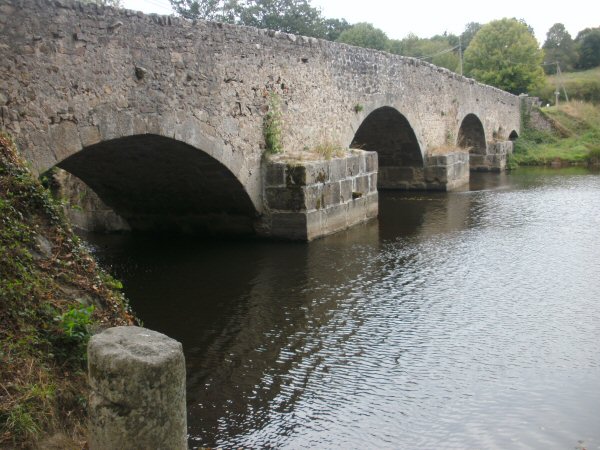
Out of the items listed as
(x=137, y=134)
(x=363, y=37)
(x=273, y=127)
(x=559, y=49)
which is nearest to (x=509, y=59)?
(x=363, y=37)

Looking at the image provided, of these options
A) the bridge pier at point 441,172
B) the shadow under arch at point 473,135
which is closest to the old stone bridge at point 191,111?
the bridge pier at point 441,172

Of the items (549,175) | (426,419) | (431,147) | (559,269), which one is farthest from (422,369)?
(549,175)

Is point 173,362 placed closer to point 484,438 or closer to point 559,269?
point 484,438

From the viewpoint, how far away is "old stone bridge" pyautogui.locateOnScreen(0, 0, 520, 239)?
7.54 meters

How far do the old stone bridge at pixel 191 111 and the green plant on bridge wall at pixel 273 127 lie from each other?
81 mm

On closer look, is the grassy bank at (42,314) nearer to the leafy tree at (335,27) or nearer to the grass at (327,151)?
the grass at (327,151)

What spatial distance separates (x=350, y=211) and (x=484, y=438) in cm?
828

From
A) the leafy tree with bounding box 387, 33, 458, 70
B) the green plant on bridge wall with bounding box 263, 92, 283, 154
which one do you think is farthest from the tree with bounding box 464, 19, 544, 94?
the green plant on bridge wall with bounding box 263, 92, 283, 154

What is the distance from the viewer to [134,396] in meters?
3.21

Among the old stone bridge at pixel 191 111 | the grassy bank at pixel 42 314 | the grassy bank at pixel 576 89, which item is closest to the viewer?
the grassy bank at pixel 42 314

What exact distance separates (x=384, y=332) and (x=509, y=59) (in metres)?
42.0

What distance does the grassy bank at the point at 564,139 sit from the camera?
1217 inches

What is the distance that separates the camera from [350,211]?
12.8 meters

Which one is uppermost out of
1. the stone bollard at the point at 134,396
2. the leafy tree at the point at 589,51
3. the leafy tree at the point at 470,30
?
the leafy tree at the point at 470,30
